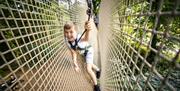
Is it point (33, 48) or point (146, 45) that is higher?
point (146, 45)

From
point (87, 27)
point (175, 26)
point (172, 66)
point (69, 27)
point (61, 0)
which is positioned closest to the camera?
point (172, 66)

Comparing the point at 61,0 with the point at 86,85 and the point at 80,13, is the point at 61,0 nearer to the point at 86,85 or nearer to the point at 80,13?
the point at 86,85

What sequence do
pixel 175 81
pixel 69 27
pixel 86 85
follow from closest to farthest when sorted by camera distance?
pixel 175 81 < pixel 69 27 < pixel 86 85

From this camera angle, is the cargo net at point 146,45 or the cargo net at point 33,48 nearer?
the cargo net at point 146,45

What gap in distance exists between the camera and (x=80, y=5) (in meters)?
5.70

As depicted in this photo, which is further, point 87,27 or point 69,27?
point 69,27

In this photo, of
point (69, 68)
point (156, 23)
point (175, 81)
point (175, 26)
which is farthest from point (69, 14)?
point (156, 23)

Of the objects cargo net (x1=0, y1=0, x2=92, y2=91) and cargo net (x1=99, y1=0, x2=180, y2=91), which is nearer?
cargo net (x1=99, y1=0, x2=180, y2=91)

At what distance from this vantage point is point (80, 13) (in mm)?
5629

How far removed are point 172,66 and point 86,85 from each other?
292cm

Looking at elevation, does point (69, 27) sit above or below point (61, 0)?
below

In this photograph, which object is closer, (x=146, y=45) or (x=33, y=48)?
(x=146, y=45)

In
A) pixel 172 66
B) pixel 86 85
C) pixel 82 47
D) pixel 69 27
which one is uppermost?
pixel 172 66

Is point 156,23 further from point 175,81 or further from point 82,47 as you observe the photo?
point 82,47
